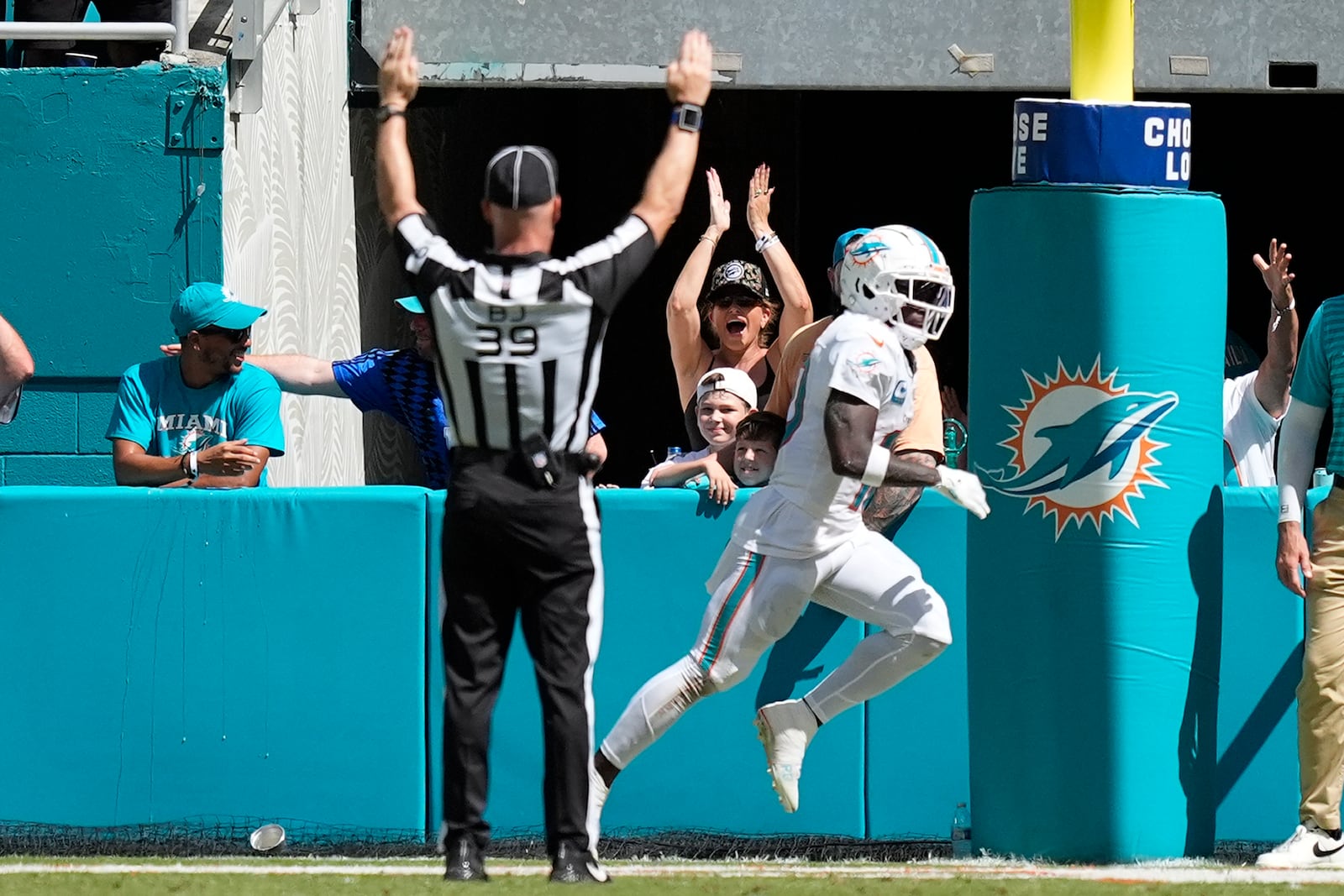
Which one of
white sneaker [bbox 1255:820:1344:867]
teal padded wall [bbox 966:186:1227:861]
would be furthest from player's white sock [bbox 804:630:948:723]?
white sneaker [bbox 1255:820:1344:867]

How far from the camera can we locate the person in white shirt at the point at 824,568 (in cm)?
646

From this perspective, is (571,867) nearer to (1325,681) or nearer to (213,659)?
(213,659)

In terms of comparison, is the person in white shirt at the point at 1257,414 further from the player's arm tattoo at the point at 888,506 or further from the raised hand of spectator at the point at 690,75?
the raised hand of spectator at the point at 690,75

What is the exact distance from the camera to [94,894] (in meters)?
5.30

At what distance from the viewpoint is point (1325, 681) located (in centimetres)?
671

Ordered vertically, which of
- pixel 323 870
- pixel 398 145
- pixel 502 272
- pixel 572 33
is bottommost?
pixel 323 870

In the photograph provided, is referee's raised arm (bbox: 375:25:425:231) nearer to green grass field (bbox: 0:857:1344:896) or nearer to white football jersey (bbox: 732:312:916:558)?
white football jersey (bbox: 732:312:916:558)

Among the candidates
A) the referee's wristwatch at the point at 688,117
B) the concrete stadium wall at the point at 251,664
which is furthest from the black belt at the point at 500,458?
the concrete stadium wall at the point at 251,664

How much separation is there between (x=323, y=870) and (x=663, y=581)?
1613mm

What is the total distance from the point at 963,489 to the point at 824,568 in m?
0.61

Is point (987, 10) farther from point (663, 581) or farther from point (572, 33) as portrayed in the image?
point (663, 581)

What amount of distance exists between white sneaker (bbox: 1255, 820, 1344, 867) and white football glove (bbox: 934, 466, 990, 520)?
1.54 metres

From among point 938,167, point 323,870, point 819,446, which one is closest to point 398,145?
point 819,446

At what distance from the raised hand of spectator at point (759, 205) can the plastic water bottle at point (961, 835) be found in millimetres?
2302
